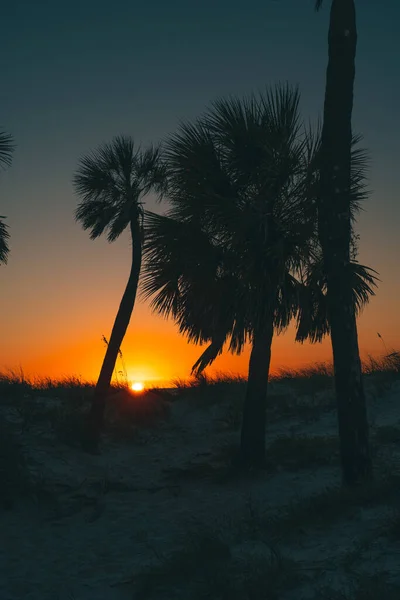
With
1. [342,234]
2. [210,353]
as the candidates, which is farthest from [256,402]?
[342,234]

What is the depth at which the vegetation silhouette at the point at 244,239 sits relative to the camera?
1484cm

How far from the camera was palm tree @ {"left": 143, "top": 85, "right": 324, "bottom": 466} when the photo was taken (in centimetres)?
1484

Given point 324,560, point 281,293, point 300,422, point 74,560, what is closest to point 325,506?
point 324,560

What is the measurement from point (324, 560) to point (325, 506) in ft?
7.24

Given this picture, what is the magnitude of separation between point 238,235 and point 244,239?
0.94 ft

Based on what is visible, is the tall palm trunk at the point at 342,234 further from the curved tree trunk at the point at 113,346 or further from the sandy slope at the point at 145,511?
the curved tree trunk at the point at 113,346

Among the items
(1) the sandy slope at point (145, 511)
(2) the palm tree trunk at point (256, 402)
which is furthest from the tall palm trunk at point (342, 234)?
(2) the palm tree trunk at point (256, 402)

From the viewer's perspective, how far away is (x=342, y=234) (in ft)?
41.3

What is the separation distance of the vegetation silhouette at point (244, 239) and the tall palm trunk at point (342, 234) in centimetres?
205

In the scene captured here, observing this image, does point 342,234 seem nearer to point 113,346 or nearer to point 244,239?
point 244,239

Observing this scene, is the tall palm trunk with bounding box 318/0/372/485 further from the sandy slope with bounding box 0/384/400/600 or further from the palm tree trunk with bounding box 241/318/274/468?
the palm tree trunk with bounding box 241/318/274/468

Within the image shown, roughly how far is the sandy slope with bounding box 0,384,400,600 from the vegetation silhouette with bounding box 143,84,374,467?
2011 millimetres

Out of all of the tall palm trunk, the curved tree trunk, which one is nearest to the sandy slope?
the curved tree trunk

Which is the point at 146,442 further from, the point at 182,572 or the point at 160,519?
the point at 182,572
